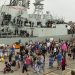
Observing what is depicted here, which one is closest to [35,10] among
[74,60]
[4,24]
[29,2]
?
[29,2]

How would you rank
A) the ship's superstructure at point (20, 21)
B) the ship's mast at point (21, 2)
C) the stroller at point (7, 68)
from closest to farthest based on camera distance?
1. the stroller at point (7, 68)
2. the ship's superstructure at point (20, 21)
3. the ship's mast at point (21, 2)

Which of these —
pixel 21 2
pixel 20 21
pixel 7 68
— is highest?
pixel 21 2

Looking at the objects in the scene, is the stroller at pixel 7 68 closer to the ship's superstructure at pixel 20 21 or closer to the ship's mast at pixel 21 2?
the ship's superstructure at pixel 20 21

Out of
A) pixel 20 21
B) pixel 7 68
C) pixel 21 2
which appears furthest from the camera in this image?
pixel 21 2

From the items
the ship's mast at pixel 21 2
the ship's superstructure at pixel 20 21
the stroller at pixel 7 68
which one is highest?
the ship's mast at pixel 21 2

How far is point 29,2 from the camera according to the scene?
45.3 meters

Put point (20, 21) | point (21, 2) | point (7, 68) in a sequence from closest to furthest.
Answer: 1. point (7, 68)
2. point (20, 21)
3. point (21, 2)

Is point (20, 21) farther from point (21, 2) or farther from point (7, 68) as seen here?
point (7, 68)

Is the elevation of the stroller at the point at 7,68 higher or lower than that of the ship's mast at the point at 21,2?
lower

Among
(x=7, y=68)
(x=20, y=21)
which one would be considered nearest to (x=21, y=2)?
(x=20, y=21)

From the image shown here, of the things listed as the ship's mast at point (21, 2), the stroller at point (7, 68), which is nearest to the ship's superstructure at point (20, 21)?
the ship's mast at point (21, 2)

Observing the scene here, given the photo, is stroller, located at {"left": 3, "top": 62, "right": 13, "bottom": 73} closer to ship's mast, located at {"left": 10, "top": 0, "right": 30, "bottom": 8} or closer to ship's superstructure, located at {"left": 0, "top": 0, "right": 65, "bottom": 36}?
ship's superstructure, located at {"left": 0, "top": 0, "right": 65, "bottom": 36}

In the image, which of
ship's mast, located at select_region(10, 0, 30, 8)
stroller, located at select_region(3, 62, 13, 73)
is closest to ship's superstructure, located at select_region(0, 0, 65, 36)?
ship's mast, located at select_region(10, 0, 30, 8)

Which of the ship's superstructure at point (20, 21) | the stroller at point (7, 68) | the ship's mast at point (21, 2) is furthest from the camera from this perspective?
the ship's mast at point (21, 2)
